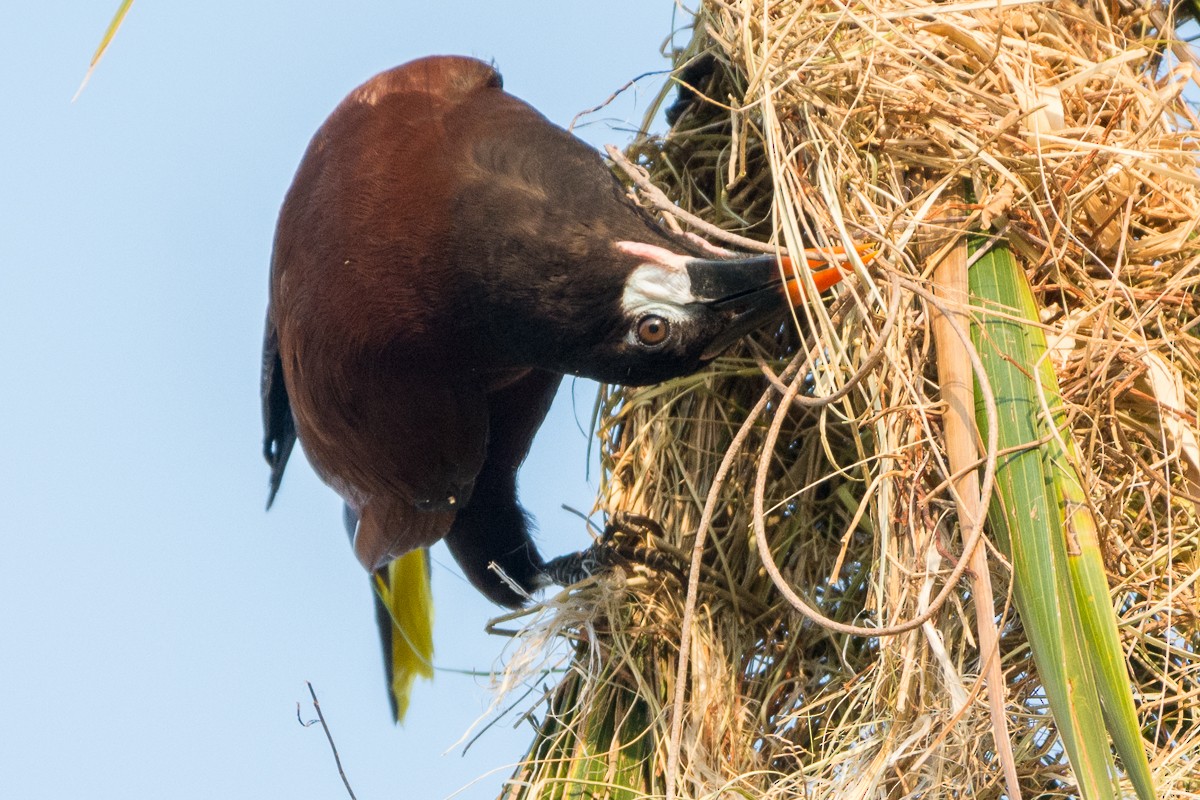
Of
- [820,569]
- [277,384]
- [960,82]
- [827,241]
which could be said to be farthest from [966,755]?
[277,384]

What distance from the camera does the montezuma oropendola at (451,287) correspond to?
6.47 feet

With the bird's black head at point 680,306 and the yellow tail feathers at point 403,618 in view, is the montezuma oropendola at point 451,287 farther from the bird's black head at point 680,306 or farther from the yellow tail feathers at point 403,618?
the yellow tail feathers at point 403,618

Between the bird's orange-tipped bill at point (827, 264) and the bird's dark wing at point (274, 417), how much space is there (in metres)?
1.37

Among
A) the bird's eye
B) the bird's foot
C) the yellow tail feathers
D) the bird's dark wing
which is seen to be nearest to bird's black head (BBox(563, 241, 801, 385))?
the bird's eye

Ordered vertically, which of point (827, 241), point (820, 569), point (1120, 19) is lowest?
point (820, 569)

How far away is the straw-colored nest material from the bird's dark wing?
108 centimetres

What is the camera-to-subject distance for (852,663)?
202 centimetres

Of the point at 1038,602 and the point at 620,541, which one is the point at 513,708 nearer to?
the point at 620,541

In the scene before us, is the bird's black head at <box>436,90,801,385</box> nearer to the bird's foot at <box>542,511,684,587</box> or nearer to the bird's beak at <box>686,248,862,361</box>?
the bird's beak at <box>686,248,862,361</box>

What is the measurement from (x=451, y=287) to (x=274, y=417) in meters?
1.06

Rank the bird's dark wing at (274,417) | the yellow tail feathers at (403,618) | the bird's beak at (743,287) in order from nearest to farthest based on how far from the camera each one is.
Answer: the bird's beak at (743,287) → the bird's dark wing at (274,417) → the yellow tail feathers at (403,618)

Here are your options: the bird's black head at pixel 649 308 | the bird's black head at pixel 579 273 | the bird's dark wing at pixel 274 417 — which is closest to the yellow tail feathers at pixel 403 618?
the bird's dark wing at pixel 274 417

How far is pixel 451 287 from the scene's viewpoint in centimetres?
214

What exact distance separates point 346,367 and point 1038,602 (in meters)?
1.11
